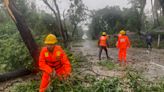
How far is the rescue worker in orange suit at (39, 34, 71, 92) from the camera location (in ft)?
29.1

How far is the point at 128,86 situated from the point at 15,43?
321 inches

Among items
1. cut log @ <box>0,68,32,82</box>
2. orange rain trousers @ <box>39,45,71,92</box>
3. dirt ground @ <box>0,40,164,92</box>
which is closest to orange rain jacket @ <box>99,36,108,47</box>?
dirt ground @ <box>0,40,164,92</box>

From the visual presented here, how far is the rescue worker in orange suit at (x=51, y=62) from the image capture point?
886 cm

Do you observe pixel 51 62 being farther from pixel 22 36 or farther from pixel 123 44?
pixel 123 44

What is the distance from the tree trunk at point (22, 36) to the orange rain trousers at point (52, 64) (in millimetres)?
2757

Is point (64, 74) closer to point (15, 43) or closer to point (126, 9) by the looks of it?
→ point (15, 43)

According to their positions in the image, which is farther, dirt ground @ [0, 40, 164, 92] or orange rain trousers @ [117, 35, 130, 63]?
orange rain trousers @ [117, 35, 130, 63]

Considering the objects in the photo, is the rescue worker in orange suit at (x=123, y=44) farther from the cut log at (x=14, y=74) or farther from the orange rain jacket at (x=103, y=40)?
the cut log at (x=14, y=74)

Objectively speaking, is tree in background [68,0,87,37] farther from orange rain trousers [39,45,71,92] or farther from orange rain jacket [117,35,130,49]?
orange rain trousers [39,45,71,92]

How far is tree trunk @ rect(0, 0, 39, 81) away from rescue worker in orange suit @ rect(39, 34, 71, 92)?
266 cm

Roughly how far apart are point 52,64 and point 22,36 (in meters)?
4.19

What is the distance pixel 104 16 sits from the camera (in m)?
69.5

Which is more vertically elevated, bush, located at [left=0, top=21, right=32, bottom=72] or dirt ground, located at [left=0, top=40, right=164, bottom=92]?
bush, located at [left=0, top=21, right=32, bottom=72]

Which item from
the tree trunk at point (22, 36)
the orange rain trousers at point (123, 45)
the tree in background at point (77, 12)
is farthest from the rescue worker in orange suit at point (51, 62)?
the tree in background at point (77, 12)
